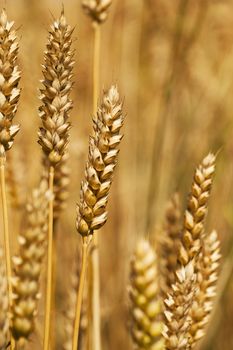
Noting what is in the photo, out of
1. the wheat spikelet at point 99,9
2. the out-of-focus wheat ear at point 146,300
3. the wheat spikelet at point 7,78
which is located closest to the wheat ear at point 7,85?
the wheat spikelet at point 7,78

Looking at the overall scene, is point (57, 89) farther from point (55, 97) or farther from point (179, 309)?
point (179, 309)

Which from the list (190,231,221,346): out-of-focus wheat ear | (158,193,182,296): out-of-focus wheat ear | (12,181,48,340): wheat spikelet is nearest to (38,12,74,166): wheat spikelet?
(12,181,48,340): wheat spikelet

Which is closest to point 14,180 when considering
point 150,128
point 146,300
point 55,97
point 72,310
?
point 72,310

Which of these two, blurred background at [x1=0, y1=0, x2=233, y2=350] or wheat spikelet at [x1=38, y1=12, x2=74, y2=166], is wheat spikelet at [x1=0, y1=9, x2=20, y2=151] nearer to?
wheat spikelet at [x1=38, y1=12, x2=74, y2=166]

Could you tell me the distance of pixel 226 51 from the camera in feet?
5.72

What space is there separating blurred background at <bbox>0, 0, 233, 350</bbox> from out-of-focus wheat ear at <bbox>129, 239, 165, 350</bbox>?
51 centimetres

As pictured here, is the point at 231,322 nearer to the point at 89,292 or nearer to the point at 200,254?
the point at 89,292

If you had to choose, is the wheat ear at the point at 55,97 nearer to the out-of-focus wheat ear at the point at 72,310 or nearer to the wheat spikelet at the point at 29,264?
the wheat spikelet at the point at 29,264

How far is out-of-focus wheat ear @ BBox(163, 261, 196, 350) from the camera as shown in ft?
2.26

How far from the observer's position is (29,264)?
624mm

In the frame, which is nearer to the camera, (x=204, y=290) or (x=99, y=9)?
(x=204, y=290)

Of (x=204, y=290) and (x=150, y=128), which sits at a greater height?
(x=150, y=128)

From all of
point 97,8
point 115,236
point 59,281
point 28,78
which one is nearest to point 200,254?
point 97,8

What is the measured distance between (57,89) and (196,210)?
0.22 m
